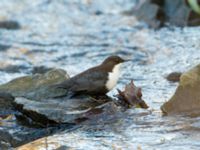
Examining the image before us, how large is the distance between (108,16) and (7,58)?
474 cm

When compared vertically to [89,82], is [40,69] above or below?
below

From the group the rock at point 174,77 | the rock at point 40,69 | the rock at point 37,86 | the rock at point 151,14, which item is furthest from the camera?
the rock at point 151,14

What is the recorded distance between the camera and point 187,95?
724 cm

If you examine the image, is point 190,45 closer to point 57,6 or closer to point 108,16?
point 108,16

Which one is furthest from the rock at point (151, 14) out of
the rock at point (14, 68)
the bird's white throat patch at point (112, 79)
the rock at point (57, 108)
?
the rock at point (57, 108)

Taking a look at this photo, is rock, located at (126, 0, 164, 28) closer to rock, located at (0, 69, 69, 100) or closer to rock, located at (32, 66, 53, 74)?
rock, located at (32, 66, 53, 74)

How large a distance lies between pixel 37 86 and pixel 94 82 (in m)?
0.78

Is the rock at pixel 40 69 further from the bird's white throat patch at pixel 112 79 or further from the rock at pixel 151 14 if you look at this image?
the rock at pixel 151 14

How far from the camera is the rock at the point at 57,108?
7266mm

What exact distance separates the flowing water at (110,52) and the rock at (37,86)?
104cm

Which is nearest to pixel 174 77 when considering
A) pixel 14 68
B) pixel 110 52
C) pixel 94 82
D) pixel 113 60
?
pixel 113 60

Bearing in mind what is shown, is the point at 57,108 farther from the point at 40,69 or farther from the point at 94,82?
the point at 40,69

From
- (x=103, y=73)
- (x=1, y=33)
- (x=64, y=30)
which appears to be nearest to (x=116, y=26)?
(x=64, y=30)

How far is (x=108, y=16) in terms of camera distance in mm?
16391
